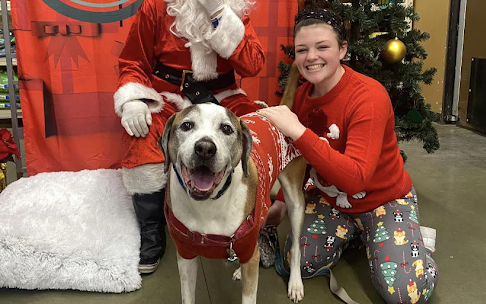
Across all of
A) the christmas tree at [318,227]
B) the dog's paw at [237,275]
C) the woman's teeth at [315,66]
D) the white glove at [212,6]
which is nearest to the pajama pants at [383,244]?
the christmas tree at [318,227]

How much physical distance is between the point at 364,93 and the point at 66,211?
1584 mm

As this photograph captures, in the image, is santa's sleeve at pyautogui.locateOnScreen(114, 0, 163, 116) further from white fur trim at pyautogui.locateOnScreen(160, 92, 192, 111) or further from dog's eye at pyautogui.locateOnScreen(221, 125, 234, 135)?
dog's eye at pyautogui.locateOnScreen(221, 125, 234, 135)

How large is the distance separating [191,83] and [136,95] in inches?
10.9

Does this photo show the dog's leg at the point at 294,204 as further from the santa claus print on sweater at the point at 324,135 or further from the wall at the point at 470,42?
the wall at the point at 470,42

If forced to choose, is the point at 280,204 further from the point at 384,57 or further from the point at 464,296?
the point at 384,57

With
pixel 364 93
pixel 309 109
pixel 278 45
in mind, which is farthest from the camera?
pixel 278 45

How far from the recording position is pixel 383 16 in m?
2.52

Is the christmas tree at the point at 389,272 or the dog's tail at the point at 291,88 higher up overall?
the dog's tail at the point at 291,88

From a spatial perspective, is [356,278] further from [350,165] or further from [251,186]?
[251,186]

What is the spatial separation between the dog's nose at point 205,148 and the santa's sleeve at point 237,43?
33.4 inches

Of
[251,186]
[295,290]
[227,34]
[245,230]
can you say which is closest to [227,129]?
[251,186]

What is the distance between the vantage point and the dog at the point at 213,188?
1.19m

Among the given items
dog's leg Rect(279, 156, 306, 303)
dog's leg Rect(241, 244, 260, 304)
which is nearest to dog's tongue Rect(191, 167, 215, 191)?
dog's leg Rect(241, 244, 260, 304)

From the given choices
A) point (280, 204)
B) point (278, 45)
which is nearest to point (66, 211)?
point (280, 204)
